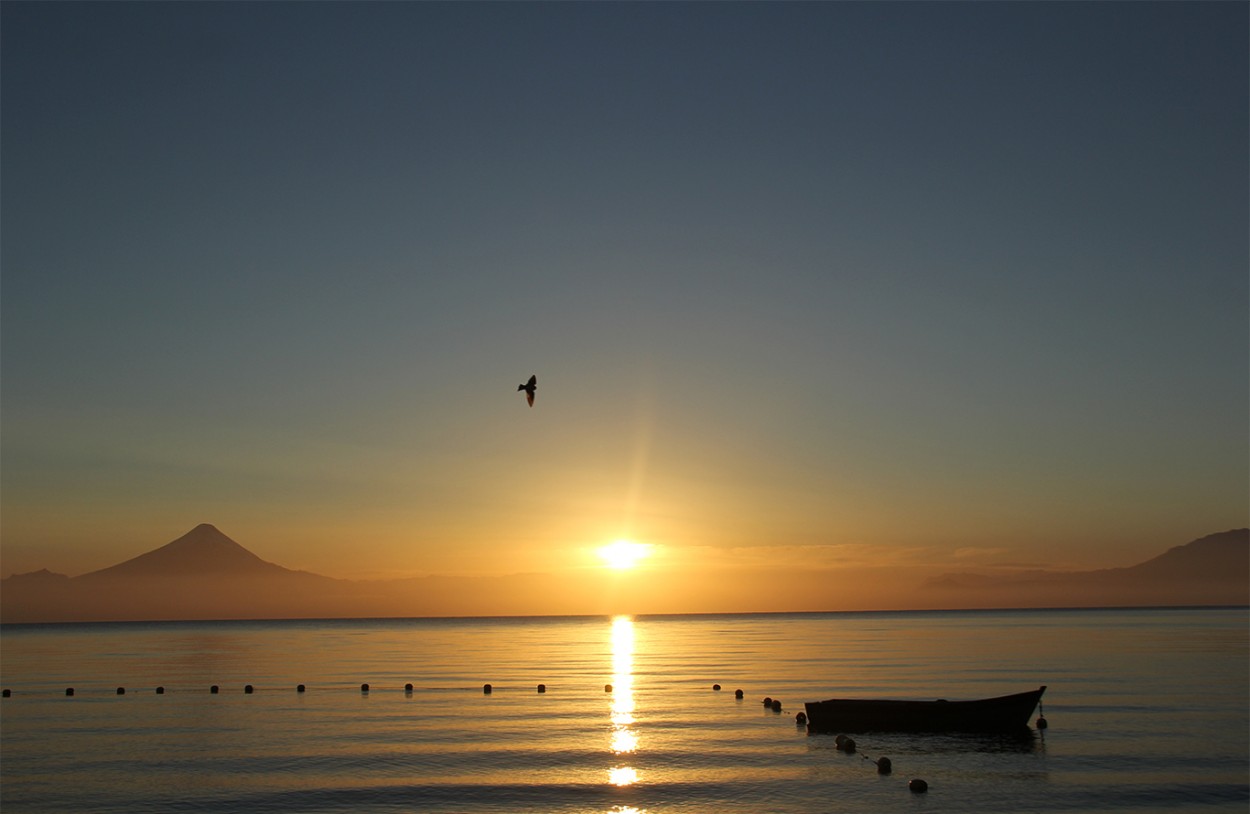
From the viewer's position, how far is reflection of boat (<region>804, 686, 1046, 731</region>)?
165 ft

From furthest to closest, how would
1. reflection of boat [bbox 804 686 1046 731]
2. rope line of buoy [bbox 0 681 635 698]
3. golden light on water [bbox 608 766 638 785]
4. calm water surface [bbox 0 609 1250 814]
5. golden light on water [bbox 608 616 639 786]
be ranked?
rope line of buoy [bbox 0 681 635 698] < reflection of boat [bbox 804 686 1046 731] < golden light on water [bbox 608 616 639 786] < golden light on water [bbox 608 766 638 785] < calm water surface [bbox 0 609 1250 814]

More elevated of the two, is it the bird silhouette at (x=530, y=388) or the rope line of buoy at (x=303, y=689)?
the bird silhouette at (x=530, y=388)

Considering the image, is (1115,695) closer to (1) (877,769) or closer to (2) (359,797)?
(1) (877,769)

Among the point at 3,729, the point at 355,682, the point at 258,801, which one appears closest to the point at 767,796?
the point at 258,801

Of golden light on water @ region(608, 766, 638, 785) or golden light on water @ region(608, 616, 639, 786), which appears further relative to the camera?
golden light on water @ region(608, 616, 639, 786)

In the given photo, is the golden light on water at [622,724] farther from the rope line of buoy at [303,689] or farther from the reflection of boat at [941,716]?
the reflection of boat at [941,716]

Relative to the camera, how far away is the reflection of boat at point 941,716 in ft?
165

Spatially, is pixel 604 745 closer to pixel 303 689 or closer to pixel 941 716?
pixel 941 716

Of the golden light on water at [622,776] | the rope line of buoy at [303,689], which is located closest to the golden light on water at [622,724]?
the golden light on water at [622,776]

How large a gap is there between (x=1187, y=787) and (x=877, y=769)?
11.1 metres

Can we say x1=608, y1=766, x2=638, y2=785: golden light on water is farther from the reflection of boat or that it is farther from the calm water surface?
the reflection of boat

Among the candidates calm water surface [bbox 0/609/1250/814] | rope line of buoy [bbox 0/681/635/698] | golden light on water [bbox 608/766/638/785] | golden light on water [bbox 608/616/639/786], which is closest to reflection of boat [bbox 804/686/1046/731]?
calm water surface [bbox 0/609/1250/814]

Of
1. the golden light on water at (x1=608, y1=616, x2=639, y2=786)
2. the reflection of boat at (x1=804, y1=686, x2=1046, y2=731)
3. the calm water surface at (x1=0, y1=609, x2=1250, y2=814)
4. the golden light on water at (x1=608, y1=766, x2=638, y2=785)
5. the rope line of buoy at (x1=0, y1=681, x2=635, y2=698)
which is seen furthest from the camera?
the rope line of buoy at (x1=0, y1=681, x2=635, y2=698)

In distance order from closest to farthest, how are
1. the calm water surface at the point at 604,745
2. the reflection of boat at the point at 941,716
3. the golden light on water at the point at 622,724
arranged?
the calm water surface at the point at 604,745, the golden light on water at the point at 622,724, the reflection of boat at the point at 941,716
